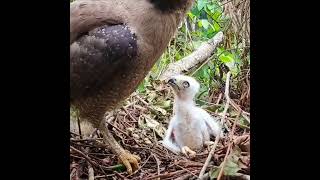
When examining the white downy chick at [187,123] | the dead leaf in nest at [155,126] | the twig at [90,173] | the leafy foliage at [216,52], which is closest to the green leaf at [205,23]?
the leafy foliage at [216,52]

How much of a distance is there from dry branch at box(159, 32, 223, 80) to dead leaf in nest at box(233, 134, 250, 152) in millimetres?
243

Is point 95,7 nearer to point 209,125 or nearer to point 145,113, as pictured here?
point 145,113

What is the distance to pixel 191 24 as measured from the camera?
1.61 m

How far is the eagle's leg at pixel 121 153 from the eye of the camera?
1550 mm

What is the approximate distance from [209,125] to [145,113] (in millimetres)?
187

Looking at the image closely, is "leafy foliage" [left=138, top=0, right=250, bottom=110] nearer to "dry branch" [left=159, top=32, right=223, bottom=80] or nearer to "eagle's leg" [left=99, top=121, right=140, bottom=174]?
"dry branch" [left=159, top=32, right=223, bottom=80]

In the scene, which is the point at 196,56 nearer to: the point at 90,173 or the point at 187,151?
the point at 187,151

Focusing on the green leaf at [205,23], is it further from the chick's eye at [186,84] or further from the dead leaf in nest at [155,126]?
the dead leaf in nest at [155,126]

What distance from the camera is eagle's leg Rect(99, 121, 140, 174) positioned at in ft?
5.08

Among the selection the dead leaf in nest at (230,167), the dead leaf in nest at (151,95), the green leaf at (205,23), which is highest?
the green leaf at (205,23)

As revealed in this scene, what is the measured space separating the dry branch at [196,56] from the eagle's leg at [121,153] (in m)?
0.23
